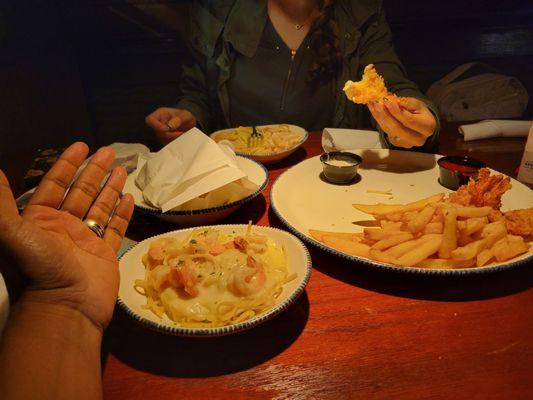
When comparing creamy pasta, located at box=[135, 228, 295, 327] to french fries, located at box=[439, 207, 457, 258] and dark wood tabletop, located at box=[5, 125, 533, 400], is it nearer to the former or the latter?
dark wood tabletop, located at box=[5, 125, 533, 400]

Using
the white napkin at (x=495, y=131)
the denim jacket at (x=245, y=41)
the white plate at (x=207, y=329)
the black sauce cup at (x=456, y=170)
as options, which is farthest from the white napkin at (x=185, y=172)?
the white napkin at (x=495, y=131)

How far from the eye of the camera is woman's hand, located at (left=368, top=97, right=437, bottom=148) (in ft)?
6.97

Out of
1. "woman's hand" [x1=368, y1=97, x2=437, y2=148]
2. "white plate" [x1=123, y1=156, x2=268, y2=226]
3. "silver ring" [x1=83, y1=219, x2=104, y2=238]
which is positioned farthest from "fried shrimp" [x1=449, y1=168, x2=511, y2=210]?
"silver ring" [x1=83, y1=219, x2=104, y2=238]

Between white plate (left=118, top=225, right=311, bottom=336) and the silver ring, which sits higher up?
the silver ring

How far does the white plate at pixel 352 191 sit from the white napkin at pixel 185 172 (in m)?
0.25

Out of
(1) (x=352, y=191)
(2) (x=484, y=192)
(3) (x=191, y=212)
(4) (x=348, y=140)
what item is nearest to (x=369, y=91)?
(4) (x=348, y=140)

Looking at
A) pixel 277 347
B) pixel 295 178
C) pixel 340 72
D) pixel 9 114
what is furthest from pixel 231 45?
pixel 277 347

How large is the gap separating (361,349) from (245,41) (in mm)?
2665

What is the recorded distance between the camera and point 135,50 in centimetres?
537

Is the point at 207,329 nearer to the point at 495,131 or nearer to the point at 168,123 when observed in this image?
the point at 168,123

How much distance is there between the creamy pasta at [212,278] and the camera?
1.19 m

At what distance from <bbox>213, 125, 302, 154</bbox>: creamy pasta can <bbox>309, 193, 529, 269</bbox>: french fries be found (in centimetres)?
105

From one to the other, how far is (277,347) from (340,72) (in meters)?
2.69

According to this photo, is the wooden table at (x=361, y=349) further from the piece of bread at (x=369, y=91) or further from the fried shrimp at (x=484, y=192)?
the piece of bread at (x=369, y=91)
